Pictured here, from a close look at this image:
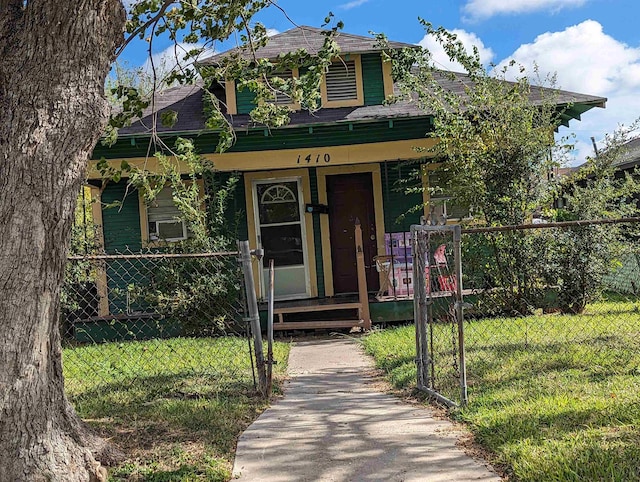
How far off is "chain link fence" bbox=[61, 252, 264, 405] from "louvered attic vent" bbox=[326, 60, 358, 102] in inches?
154

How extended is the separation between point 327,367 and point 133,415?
3176mm

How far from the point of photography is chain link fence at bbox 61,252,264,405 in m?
6.87

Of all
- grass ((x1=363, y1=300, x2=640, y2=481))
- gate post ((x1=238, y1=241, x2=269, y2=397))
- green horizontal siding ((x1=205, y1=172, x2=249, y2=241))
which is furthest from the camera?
green horizontal siding ((x1=205, y1=172, x2=249, y2=241))

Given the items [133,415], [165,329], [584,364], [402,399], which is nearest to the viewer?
[133,415]

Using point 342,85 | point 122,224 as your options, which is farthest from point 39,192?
point 342,85

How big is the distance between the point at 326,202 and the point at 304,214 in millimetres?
477

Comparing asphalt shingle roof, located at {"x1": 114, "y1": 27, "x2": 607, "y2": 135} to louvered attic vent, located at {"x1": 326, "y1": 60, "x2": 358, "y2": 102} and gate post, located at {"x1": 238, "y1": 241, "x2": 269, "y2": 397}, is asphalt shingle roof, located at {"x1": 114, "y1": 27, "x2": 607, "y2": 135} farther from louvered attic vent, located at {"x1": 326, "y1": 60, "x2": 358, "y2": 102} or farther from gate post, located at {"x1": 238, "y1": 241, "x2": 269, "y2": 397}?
gate post, located at {"x1": 238, "y1": 241, "x2": 269, "y2": 397}

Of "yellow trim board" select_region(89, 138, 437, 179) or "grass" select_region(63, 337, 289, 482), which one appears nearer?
"grass" select_region(63, 337, 289, 482)

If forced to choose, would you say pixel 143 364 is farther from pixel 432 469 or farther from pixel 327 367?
pixel 432 469

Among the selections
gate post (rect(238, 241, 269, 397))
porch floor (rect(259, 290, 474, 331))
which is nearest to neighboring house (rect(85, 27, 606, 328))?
porch floor (rect(259, 290, 474, 331))

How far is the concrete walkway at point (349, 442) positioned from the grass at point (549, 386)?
0.97ft

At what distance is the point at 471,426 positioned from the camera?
4.68 metres

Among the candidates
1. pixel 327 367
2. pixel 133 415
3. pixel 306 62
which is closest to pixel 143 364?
pixel 327 367

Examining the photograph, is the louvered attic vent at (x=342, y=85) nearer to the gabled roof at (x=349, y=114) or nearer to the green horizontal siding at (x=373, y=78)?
the green horizontal siding at (x=373, y=78)
